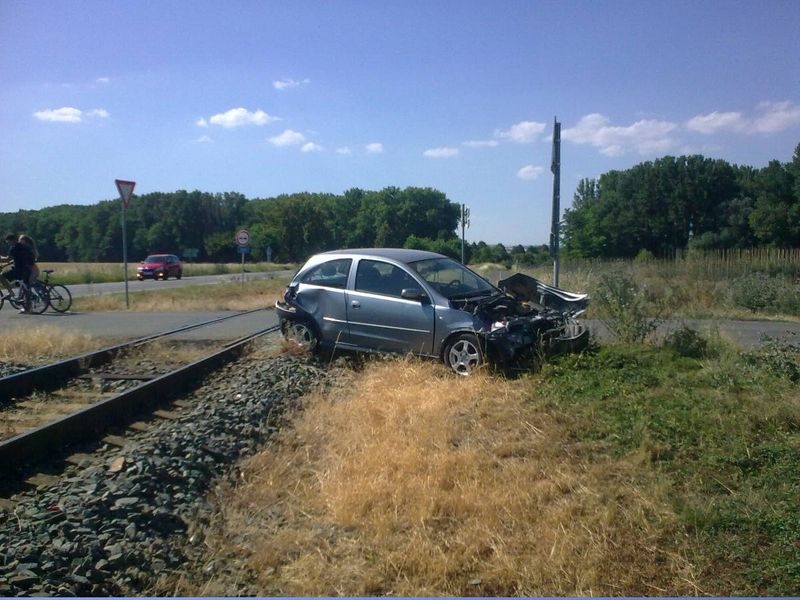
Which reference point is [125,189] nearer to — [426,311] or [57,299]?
[57,299]

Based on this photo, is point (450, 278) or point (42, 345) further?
point (42, 345)

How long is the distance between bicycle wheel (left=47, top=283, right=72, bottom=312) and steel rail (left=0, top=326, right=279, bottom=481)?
11.1 metres

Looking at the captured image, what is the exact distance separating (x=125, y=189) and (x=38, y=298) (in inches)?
144

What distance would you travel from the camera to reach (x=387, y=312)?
10.2 metres

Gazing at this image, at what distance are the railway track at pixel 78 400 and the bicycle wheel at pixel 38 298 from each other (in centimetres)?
819

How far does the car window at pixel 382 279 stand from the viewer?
1028 centimetres

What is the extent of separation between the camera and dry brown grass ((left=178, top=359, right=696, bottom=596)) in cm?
412

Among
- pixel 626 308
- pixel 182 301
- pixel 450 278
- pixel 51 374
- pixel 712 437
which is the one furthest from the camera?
pixel 182 301

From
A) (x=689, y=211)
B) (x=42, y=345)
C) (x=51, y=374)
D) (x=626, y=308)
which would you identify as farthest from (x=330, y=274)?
(x=689, y=211)

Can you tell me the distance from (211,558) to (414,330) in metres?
5.67

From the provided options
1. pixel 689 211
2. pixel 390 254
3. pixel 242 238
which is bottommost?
pixel 390 254

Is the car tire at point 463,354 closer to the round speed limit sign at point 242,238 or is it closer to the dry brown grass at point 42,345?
the dry brown grass at point 42,345

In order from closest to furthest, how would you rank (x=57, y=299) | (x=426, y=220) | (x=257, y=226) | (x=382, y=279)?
(x=382, y=279)
(x=57, y=299)
(x=426, y=220)
(x=257, y=226)

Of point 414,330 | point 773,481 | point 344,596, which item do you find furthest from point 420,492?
point 414,330
